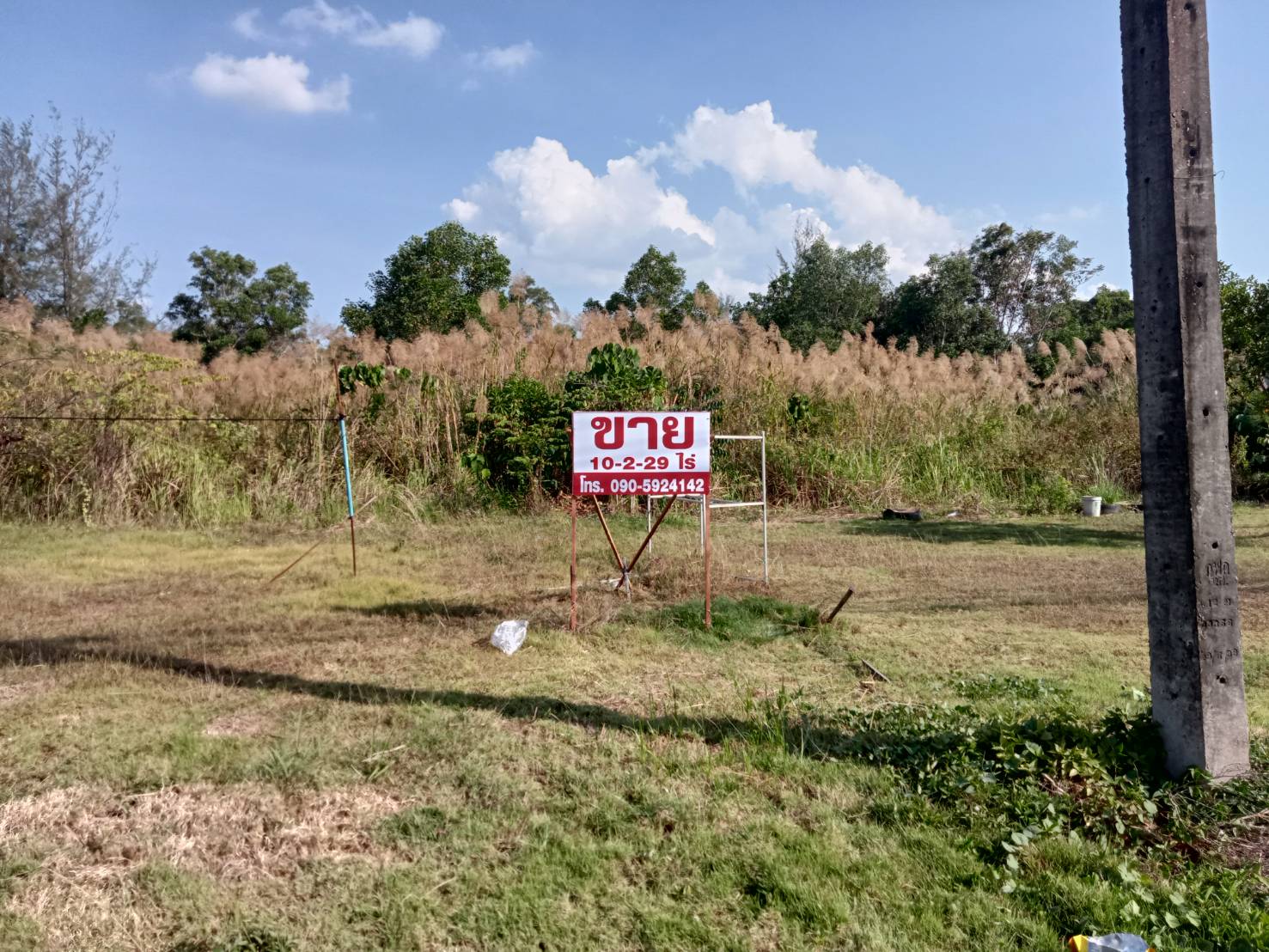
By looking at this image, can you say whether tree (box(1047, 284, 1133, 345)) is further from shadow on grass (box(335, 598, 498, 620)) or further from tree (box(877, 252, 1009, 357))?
shadow on grass (box(335, 598, 498, 620))

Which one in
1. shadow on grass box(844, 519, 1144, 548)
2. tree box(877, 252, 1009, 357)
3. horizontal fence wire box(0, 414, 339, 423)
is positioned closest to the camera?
horizontal fence wire box(0, 414, 339, 423)

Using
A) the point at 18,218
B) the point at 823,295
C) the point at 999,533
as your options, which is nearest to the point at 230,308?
the point at 18,218

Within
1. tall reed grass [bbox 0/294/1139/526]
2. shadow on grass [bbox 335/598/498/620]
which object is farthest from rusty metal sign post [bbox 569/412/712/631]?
tall reed grass [bbox 0/294/1139/526]

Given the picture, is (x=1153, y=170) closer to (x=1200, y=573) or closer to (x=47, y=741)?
(x=1200, y=573)

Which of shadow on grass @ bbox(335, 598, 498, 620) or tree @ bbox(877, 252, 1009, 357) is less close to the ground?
tree @ bbox(877, 252, 1009, 357)

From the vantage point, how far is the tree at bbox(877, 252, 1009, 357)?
28.7 meters

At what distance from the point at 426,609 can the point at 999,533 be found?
7564 millimetres

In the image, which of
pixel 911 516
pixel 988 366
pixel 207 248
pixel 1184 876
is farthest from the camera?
pixel 207 248

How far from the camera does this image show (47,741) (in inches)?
154

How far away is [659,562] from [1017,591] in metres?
3.11

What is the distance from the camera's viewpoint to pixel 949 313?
94.0 ft

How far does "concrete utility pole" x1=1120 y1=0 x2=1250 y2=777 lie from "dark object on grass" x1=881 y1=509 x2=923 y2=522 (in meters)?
9.25

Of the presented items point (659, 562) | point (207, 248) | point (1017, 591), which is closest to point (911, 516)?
point (1017, 591)

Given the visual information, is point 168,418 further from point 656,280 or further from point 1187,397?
point 656,280
